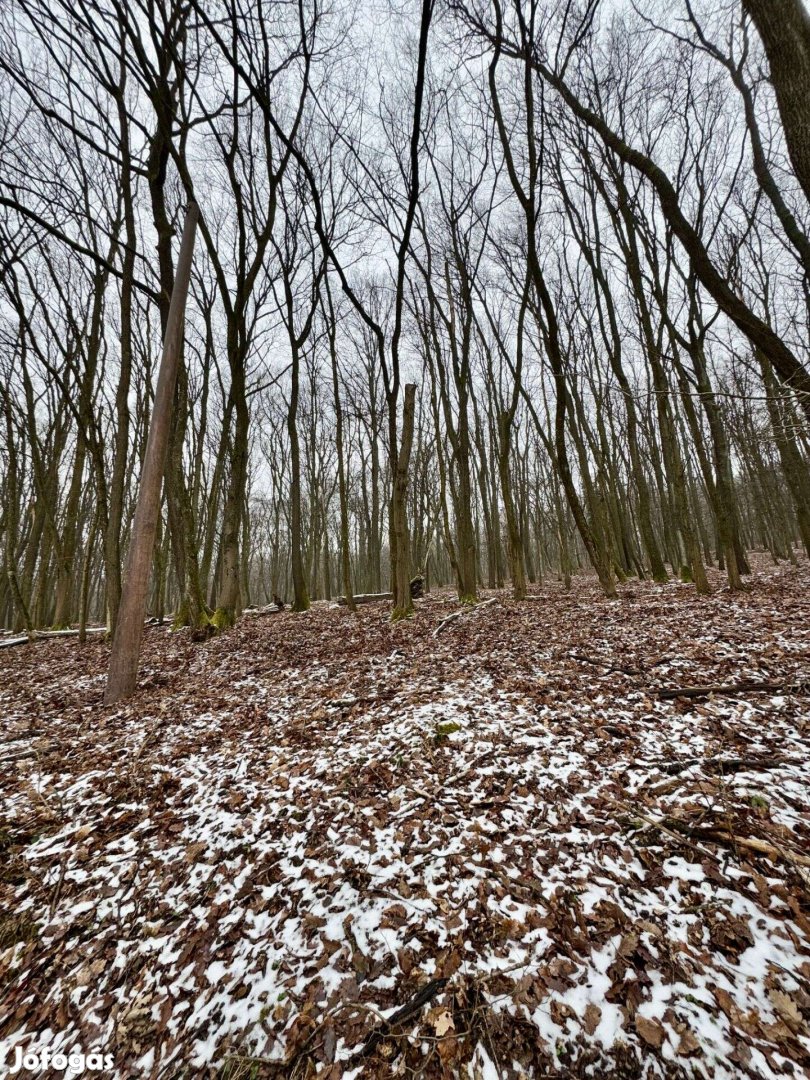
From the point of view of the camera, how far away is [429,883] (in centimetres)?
237

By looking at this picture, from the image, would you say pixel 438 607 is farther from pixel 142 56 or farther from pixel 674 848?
pixel 142 56

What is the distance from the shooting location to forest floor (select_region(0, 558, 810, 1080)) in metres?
1.65

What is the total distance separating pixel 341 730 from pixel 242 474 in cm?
778

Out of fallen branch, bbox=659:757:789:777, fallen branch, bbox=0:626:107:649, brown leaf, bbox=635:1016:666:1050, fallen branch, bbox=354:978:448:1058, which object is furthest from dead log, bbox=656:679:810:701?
fallen branch, bbox=0:626:107:649

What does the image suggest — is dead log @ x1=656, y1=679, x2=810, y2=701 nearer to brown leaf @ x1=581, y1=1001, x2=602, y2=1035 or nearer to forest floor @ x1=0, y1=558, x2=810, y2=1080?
forest floor @ x1=0, y1=558, x2=810, y2=1080

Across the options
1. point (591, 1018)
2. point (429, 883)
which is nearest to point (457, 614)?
point (429, 883)

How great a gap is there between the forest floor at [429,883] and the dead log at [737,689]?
8cm

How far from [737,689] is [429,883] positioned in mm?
3524

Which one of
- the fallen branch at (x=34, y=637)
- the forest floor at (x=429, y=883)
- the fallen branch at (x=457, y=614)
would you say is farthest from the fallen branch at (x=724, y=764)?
the fallen branch at (x=34, y=637)

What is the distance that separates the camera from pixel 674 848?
2355mm

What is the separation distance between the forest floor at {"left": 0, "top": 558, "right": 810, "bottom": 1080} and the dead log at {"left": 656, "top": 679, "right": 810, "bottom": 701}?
8 centimetres

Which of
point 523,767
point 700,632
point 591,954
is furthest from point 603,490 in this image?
point 591,954

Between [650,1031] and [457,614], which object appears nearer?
[650,1031]

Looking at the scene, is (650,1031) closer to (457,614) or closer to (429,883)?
(429,883)
